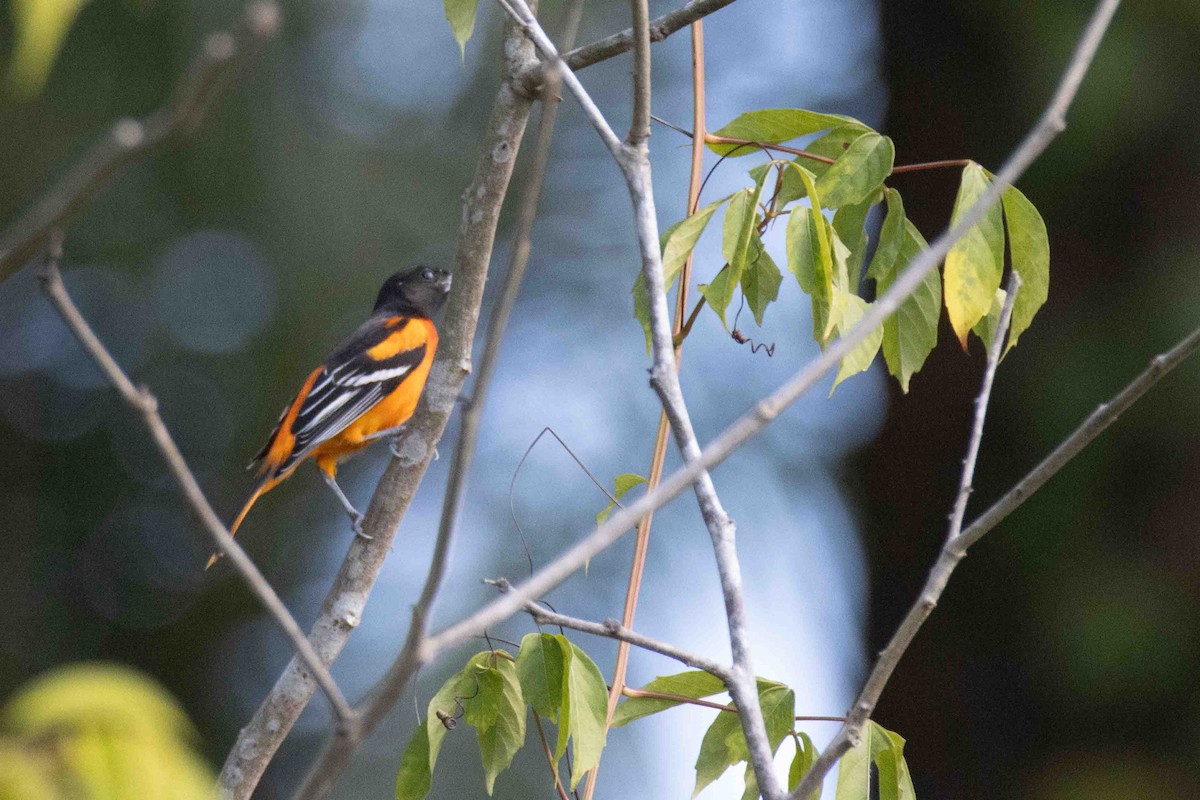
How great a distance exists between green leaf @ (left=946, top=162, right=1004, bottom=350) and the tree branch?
1224mm

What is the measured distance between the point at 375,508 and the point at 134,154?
221 centimetres

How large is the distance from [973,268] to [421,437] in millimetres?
1614

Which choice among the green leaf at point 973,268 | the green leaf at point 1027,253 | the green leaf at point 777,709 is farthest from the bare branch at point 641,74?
the green leaf at point 777,709

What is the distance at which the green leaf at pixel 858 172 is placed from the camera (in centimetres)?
221

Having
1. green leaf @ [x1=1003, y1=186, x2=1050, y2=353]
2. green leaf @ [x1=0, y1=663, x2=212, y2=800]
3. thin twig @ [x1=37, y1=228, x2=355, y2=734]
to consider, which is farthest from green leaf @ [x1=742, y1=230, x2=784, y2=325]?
green leaf @ [x1=0, y1=663, x2=212, y2=800]

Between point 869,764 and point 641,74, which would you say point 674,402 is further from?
point 869,764

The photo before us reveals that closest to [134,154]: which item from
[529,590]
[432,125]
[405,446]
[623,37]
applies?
[529,590]

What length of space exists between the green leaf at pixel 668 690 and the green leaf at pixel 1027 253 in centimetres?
89

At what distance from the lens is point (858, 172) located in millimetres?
2221

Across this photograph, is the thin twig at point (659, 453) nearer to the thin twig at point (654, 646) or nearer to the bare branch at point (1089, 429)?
the thin twig at point (654, 646)

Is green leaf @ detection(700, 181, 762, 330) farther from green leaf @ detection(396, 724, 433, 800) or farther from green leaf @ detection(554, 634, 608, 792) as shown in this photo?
green leaf @ detection(396, 724, 433, 800)

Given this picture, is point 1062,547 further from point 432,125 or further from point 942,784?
point 432,125

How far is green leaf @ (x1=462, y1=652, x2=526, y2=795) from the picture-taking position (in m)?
2.33

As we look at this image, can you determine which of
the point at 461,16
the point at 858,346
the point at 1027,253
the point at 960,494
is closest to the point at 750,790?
the point at 960,494
